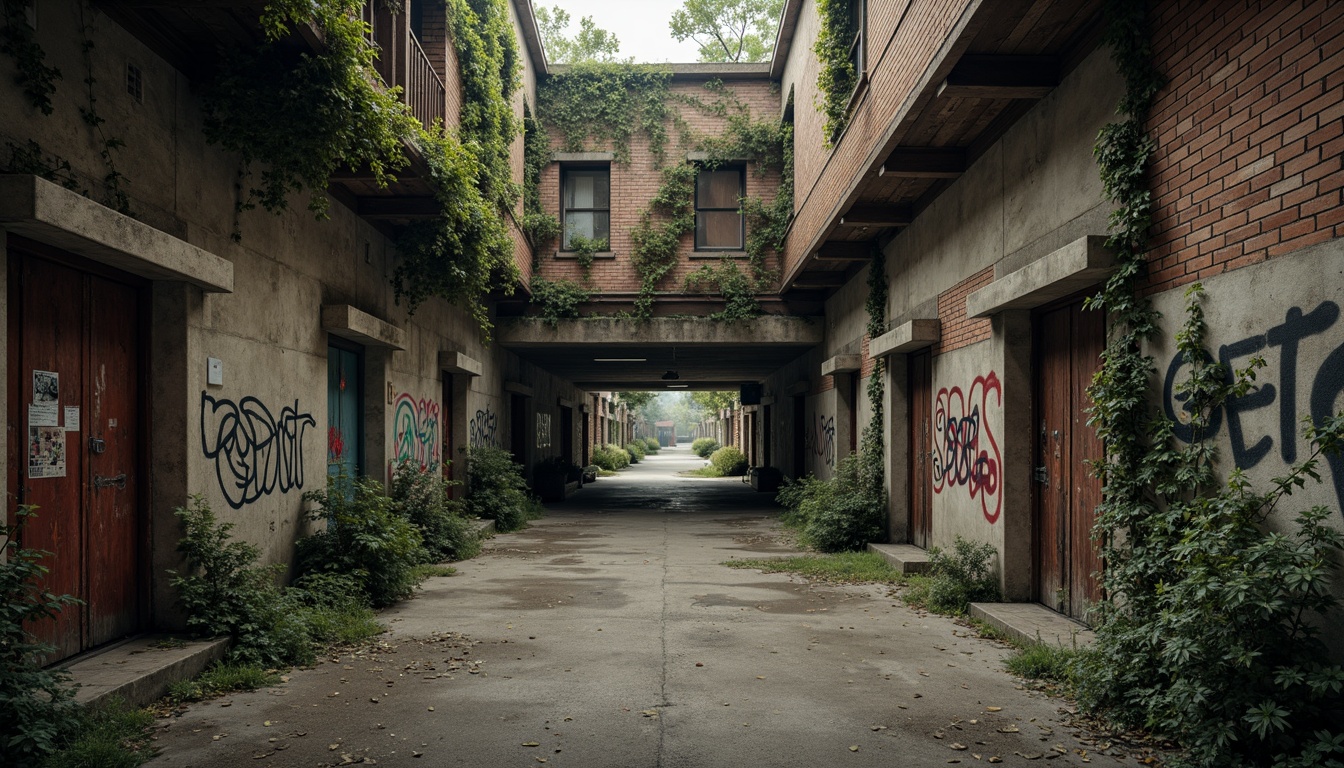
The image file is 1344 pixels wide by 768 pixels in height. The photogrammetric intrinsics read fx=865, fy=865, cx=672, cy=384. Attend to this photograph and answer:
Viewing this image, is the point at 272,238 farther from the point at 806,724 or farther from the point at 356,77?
the point at 806,724

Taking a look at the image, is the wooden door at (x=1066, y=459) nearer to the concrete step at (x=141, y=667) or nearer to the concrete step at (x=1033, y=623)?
the concrete step at (x=1033, y=623)

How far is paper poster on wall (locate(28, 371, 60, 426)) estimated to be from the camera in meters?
4.87

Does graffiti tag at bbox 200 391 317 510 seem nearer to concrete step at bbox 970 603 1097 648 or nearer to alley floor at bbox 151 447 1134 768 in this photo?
alley floor at bbox 151 447 1134 768

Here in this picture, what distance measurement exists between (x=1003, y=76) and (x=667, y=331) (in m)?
10.2

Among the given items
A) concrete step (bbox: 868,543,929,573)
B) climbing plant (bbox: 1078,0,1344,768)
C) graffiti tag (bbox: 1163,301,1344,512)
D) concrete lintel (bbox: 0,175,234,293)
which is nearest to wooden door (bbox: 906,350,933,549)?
concrete step (bbox: 868,543,929,573)

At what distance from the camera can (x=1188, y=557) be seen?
4.22 metres

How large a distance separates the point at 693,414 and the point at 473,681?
118981mm

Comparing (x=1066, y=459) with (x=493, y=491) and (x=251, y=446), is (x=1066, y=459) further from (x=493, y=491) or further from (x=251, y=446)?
(x=493, y=491)

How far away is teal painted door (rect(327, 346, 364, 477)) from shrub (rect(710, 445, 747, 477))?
23.7 metres

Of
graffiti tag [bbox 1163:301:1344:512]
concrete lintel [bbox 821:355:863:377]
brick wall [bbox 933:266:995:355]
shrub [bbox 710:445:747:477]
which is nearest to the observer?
graffiti tag [bbox 1163:301:1344:512]

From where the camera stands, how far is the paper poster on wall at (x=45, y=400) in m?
4.87

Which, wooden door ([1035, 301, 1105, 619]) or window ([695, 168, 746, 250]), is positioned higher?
window ([695, 168, 746, 250])

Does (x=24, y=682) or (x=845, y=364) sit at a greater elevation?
(x=845, y=364)

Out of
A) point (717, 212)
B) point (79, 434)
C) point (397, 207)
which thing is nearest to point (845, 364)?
point (717, 212)
